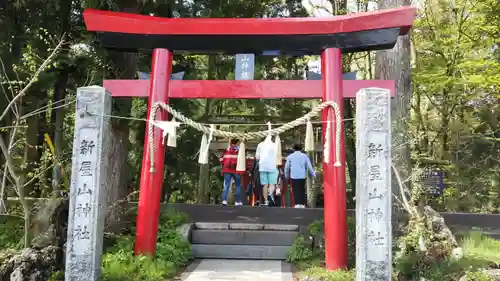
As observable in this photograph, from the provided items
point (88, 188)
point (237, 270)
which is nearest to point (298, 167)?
point (237, 270)

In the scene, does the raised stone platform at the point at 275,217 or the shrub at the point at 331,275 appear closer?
the shrub at the point at 331,275

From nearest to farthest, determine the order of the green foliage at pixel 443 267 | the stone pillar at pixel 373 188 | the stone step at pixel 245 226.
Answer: the stone pillar at pixel 373 188, the green foliage at pixel 443 267, the stone step at pixel 245 226

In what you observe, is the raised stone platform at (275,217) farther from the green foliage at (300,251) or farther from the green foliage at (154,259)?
the green foliage at (154,259)

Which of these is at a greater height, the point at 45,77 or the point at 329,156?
the point at 45,77

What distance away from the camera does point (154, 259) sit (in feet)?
24.8

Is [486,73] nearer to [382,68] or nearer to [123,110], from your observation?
[382,68]

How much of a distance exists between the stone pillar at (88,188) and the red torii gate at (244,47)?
4.55 feet

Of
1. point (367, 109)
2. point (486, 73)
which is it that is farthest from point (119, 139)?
point (486, 73)

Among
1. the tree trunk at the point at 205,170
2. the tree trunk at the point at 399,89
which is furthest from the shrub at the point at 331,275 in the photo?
the tree trunk at the point at 205,170

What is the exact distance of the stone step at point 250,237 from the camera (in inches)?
349

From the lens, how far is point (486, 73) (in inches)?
490

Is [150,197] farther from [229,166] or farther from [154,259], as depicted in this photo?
[229,166]

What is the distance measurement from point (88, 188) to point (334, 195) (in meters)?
3.97

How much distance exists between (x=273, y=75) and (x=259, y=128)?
230 cm
